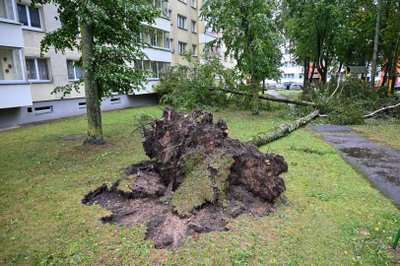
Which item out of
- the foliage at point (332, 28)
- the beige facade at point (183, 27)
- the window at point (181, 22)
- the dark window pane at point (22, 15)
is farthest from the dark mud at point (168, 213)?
the window at point (181, 22)

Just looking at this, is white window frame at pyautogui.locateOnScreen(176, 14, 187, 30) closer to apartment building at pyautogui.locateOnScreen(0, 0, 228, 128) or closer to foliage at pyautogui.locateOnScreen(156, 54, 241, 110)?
apartment building at pyautogui.locateOnScreen(0, 0, 228, 128)

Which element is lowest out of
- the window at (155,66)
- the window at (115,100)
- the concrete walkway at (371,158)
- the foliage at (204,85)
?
the concrete walkway at (371,158)

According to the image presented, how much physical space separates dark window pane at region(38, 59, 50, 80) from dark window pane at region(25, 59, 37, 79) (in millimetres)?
397

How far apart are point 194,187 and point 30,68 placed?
13623mm

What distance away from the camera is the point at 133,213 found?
174 inches

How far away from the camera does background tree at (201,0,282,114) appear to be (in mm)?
13812

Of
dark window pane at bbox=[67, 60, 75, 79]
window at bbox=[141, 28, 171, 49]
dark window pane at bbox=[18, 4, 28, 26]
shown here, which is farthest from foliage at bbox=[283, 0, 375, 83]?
dark window pane at bbox=[18, 4, 28, 26]

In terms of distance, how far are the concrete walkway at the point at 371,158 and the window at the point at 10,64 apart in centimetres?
1302

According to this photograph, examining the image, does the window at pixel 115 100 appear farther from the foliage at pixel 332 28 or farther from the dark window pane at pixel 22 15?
the foliage at pixel 332 28

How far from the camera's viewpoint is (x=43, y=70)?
15047 mm

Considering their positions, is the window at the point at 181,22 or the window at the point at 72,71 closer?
the window at the point at 72,71

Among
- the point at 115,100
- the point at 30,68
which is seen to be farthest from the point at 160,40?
the point at 30,68

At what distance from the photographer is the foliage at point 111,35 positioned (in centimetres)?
788

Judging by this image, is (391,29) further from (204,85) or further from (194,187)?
(194,187)
